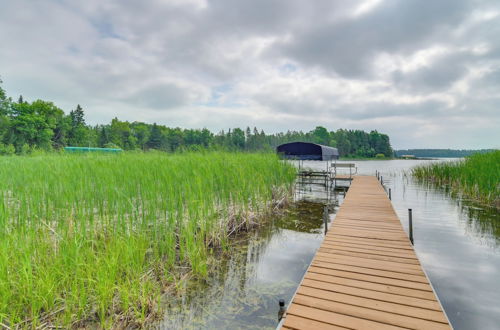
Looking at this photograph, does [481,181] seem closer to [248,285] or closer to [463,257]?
[463,257]

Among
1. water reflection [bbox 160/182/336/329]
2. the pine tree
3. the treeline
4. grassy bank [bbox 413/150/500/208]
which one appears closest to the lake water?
water reflection [bbox 160/182/336/329]

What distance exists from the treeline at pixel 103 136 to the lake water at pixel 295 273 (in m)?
4.72

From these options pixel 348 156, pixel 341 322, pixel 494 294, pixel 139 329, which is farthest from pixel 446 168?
pixel 348 156

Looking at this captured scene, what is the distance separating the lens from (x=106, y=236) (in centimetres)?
403

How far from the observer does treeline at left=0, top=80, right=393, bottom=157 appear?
109 feet

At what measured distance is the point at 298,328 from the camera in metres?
2.28

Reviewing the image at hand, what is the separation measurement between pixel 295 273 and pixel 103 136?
6573 centimetres

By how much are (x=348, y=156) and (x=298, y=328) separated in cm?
8784

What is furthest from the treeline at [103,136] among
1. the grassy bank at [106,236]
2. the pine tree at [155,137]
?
the grassy bank at [106,236]

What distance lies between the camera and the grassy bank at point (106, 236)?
2.45 meters

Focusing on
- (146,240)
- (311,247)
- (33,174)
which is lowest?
(311,247)

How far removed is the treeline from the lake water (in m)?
4.72

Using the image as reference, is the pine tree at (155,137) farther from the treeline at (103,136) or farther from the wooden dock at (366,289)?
the wooden dock at (366,289)

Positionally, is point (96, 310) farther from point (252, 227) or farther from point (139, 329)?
point (252, 227)
